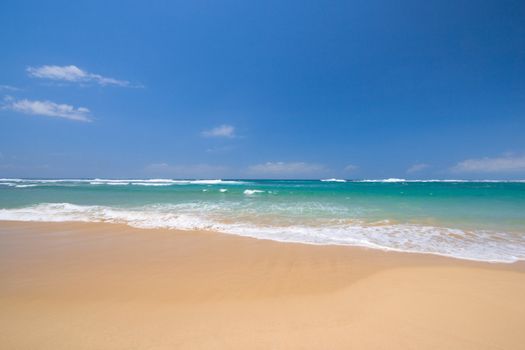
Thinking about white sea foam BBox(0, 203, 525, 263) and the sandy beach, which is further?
white sea foam BBox(0, 203, 525, 263)

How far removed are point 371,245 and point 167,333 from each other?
16.5ft

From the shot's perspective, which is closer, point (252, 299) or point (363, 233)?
point (252, 299)

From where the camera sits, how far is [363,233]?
6.92 metres

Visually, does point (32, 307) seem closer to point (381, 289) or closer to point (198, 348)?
point (198, 348)

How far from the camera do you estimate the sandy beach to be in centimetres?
222

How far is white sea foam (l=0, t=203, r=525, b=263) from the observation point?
5406 mm

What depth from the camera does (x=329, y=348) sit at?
82.5 inches

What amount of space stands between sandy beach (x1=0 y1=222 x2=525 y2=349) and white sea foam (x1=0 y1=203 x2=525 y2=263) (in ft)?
2.58

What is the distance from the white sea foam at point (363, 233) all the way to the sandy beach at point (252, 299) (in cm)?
79

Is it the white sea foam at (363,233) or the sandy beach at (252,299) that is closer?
the sandy beach at (252,299)

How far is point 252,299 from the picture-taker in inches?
118

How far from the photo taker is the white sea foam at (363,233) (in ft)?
17.7

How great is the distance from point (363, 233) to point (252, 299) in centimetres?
510

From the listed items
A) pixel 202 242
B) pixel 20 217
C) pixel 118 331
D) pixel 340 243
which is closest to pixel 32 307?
pixel 118 331
